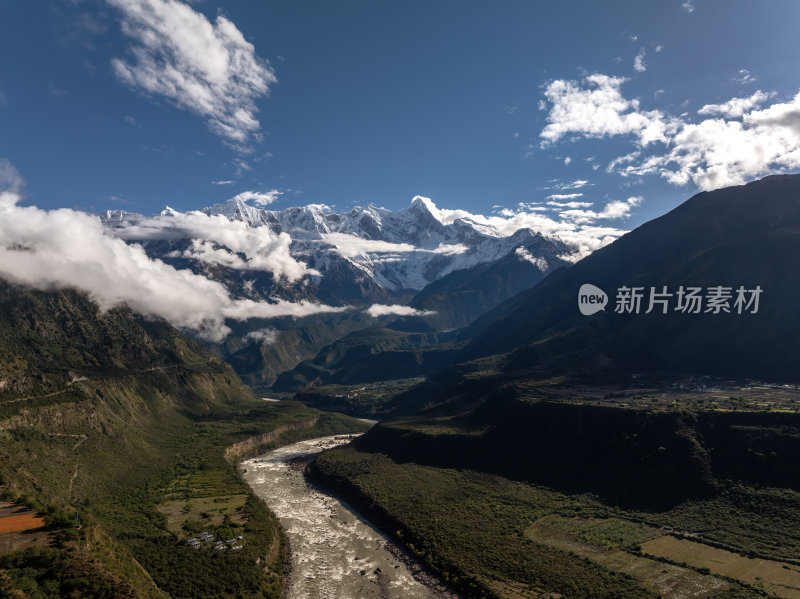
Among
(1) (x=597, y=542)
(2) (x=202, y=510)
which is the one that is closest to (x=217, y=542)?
(2) (x=202, y=510)

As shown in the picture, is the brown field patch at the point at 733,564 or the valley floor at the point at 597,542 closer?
the brown field patch at the point at 733,564

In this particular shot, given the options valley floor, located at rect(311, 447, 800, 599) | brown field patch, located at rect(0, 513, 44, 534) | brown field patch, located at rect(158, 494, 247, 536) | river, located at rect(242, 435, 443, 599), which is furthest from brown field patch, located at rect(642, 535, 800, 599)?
brown field patch, located at rect(0, 513, 44, 534)

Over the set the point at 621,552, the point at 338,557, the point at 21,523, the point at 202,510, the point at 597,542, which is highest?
the point at 21,523

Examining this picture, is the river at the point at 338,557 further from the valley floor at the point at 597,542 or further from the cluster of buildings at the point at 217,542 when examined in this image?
the cluster of buildings at the point at 217,542

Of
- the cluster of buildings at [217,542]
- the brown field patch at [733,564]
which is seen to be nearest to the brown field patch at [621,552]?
the brown field patch at [733,564]

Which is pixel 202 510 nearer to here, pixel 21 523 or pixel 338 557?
pixel 338 557

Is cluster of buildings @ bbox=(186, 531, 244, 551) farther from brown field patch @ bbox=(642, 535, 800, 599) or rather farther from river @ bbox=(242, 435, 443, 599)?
brown field patch @ bbox=(642, 535, 800, 599)
